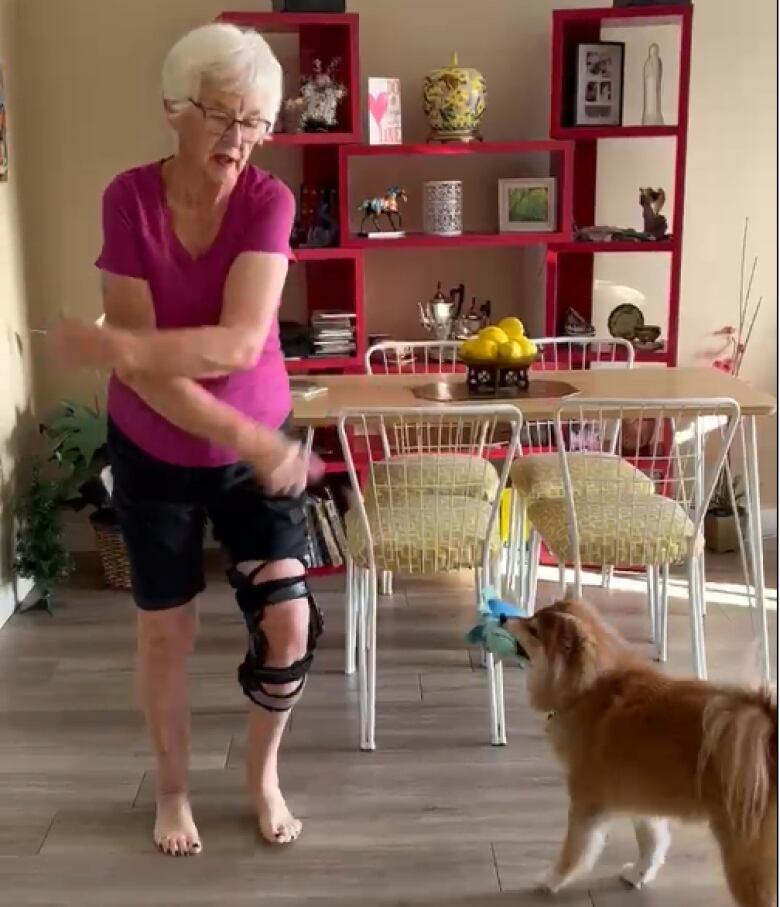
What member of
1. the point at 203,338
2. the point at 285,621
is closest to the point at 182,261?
the point at 203,338

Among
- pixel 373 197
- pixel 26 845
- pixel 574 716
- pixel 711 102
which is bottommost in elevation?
pixel 26 845

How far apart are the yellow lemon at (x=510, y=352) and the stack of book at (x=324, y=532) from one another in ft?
3.29

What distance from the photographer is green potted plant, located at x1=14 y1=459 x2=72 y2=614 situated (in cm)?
329

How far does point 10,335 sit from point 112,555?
759 mm

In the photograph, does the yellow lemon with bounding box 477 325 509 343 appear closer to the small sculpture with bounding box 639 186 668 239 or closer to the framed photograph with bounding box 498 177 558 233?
the framed photograph with bounding box 498 177 558 233

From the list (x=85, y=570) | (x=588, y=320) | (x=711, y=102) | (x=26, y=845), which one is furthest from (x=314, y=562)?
(x=711, y=102)

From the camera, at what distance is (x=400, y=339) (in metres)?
3.88

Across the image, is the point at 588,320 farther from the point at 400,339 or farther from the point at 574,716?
the point at 574,716

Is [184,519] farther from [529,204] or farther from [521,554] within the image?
[529,204]

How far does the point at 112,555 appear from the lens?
11.4 feet

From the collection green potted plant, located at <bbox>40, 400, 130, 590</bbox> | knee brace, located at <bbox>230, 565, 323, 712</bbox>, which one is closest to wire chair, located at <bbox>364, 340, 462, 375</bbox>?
green potted plant, located at <bbox>40, 400, 130, 590</bbox>

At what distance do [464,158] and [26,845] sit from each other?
263 centimetres

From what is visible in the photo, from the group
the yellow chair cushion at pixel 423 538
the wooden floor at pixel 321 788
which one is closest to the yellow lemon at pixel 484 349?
the yellow chair cushion at pixel 423 538

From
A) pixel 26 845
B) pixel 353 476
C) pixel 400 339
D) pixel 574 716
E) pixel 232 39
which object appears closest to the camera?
pixel 232 39
